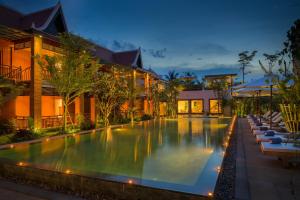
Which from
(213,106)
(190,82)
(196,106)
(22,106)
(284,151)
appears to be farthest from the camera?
(190,82)

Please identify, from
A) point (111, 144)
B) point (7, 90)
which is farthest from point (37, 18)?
point (111, 144)

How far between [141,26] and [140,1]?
9.59 metres

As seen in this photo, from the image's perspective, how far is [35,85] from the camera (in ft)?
39.2

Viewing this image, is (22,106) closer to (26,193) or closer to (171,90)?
(26,193)

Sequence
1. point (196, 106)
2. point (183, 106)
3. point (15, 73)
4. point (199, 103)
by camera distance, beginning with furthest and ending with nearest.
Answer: point (183, 106) → point (196, 106) → point (199, 103) → point (15, 73)

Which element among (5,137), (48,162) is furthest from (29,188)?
(5,137)

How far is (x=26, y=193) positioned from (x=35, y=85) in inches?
365

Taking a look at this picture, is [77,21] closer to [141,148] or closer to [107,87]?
[107,87]

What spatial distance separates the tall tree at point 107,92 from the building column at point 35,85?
375cm

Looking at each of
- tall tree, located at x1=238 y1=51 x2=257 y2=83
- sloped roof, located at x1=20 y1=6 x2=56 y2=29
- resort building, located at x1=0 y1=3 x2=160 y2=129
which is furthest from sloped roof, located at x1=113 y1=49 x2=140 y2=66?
tall tree, located at x1=238 y1=51 x2=257 y2=83

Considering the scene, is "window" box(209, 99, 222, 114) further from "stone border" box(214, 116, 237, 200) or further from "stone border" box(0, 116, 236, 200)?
"stone border" box(0, 116, 236, 200)

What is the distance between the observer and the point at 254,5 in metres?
16.6

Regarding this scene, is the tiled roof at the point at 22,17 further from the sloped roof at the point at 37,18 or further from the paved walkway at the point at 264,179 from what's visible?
the paved walkway at the point at 264,179

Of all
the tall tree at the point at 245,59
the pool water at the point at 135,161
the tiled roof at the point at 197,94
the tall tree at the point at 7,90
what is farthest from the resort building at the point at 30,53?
the tall tree at the point at 245,59
